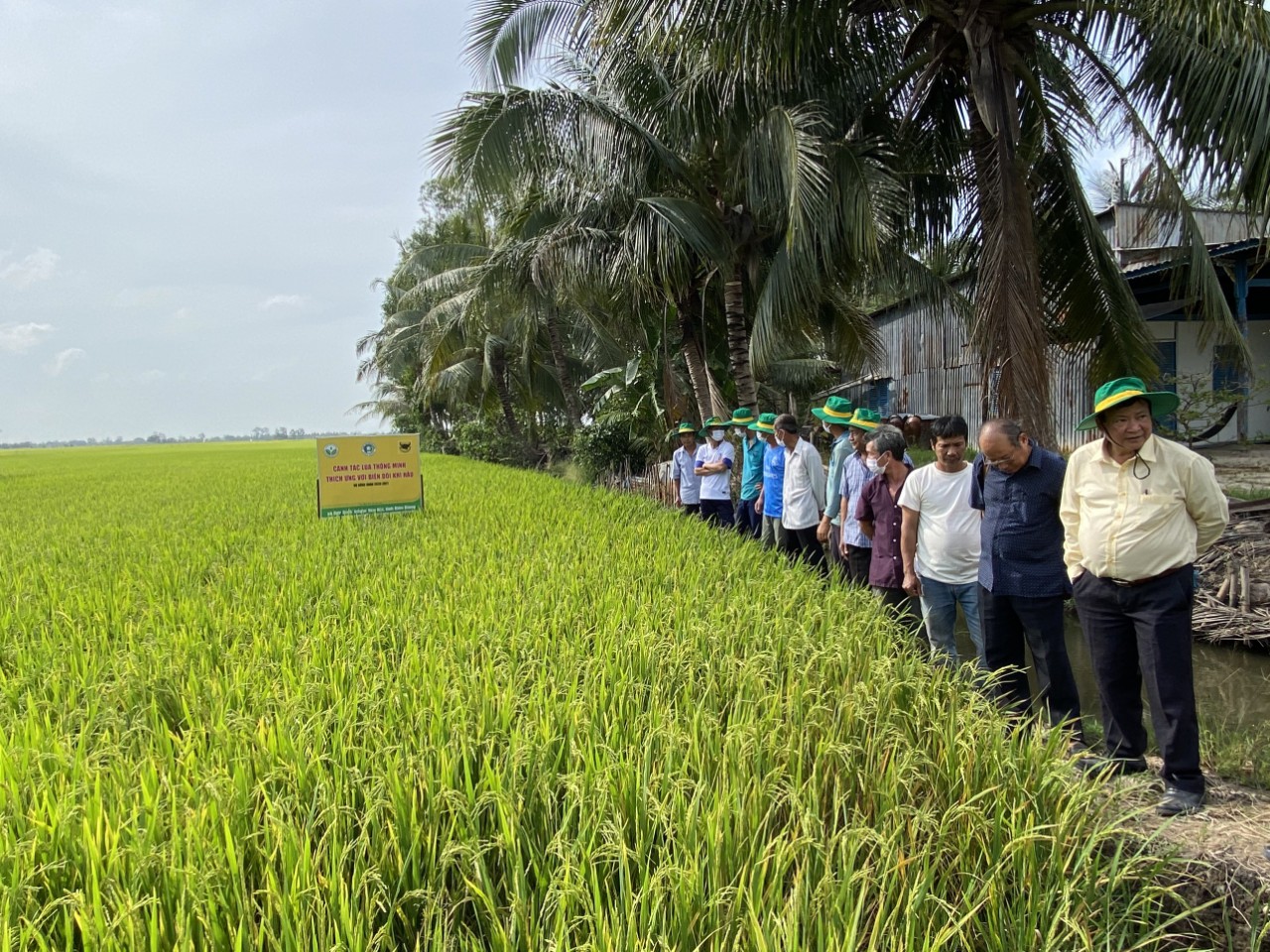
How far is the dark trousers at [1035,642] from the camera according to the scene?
3117 mm

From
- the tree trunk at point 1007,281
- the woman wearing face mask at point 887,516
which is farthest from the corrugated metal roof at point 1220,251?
the woman wearing face mask at point 887,516

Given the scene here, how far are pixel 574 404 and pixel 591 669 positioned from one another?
15879 mm

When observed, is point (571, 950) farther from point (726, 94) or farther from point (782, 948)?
point (726, 94)

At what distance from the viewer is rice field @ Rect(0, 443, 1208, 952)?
1403 millimetres

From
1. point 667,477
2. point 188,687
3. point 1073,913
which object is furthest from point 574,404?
point 1073,913

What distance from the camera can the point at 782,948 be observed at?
1.31 m

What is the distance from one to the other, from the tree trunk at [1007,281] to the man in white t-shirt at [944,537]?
2.37 meters

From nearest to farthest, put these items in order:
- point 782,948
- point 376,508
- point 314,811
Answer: point 782,948 → point 314,811 → point 376,508

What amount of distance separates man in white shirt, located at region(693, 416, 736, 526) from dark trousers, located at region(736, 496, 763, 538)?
0.17 m

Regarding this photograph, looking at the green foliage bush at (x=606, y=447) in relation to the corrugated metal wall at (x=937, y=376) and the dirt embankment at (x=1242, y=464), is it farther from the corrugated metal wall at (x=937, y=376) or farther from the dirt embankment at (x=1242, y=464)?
the dirt embankment at (x=1242, y=464)

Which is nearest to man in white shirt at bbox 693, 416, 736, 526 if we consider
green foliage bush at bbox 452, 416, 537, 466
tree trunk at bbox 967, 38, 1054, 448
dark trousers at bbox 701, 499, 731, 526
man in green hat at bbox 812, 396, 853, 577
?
dark trousers at bbox 701, 499, 731, 526

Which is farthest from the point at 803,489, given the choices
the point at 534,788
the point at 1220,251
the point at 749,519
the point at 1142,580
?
the point at 1220,251

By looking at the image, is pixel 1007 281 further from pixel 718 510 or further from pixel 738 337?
pixel 738 337

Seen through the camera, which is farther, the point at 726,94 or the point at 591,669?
the point at 726,94
